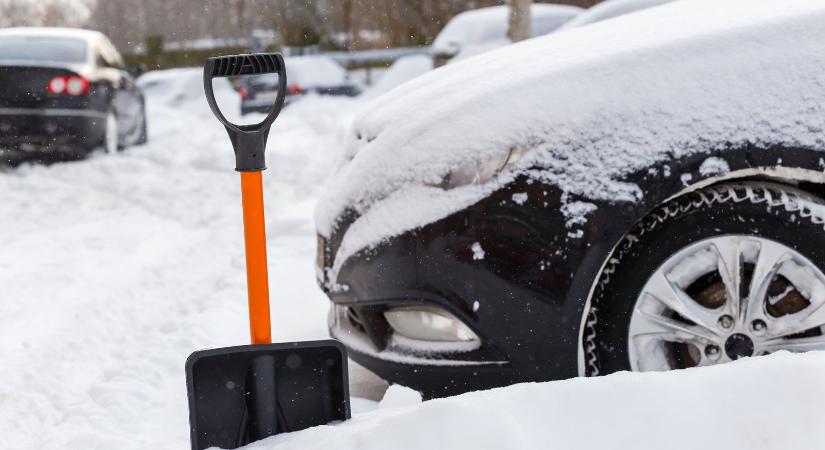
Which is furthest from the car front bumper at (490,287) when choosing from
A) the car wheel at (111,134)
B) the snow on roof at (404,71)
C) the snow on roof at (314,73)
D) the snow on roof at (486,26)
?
the snow on roof at (404,71)

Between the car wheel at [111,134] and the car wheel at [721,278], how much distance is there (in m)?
7.88

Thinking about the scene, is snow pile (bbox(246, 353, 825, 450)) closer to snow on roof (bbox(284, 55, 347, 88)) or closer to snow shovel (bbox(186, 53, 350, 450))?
snow shovel (bbox(186, 53, 350, 450))

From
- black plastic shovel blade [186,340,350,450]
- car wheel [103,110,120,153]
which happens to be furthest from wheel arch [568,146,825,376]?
car wheel [103,110,120,153]

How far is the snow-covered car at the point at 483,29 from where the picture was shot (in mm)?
14680

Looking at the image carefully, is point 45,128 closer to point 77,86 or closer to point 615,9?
point 77,86

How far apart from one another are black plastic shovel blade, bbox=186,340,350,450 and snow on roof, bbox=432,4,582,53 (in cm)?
1271

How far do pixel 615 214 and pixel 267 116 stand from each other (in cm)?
89

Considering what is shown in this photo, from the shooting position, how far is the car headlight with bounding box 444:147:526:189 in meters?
2.48

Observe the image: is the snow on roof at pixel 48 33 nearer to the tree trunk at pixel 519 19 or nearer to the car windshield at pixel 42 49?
the car windshield at pixel 42 49

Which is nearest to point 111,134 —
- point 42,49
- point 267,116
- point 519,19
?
point 42,49

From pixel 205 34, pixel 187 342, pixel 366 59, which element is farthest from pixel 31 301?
pixel 205 34

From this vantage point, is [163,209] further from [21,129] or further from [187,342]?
[187,342]

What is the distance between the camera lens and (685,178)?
7.82ft

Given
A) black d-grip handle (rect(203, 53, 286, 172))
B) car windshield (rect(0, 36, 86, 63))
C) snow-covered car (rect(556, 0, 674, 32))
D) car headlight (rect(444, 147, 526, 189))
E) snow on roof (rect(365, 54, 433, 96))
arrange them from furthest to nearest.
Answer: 1. snow on roof (rect(365, 54, 433, 96))
2. car windshield (rect(0, 36, 86, 63))
3. snow-covered car (rect(556, 0, 674, 32))
4. car headlight (rect(444, 147, 526, 189))
5. black d-grip handle (rect(203, 53, 286, 172))
